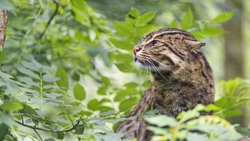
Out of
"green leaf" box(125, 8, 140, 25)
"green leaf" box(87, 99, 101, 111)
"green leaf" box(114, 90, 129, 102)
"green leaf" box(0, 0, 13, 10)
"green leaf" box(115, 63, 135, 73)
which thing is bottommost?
"green leaf" box(87, 99, 101, 111)

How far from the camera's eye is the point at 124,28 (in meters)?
→ 3.36

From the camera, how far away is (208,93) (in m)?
3.18

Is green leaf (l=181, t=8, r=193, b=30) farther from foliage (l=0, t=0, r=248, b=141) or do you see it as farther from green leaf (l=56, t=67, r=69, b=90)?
green leaf (l=56, t=67, r=69, b=90)

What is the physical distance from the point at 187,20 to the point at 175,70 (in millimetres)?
457

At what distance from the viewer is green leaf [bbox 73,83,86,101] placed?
309 cm

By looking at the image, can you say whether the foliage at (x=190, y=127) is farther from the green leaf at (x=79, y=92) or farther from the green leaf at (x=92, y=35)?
the green leaf at (x=92, y=35)

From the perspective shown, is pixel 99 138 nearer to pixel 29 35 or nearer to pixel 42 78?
pixel 42 78

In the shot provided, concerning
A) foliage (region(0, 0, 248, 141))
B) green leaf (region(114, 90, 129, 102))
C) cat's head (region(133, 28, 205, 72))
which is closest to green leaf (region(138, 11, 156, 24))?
foliage (region(0, 0, 248, 141))

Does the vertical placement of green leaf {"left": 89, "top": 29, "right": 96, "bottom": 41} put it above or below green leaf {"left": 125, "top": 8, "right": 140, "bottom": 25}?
below

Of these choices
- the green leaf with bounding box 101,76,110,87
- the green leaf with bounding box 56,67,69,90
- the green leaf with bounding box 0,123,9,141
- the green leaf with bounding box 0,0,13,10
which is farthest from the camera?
the green leaf with bounding box 101,76,110,87

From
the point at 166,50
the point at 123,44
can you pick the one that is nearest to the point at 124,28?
the point at 123,44

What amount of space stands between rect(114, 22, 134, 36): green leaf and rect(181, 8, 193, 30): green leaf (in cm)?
36

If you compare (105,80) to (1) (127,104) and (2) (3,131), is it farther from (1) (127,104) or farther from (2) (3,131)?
(2) (3,131)

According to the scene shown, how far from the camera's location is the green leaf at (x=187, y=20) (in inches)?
131
